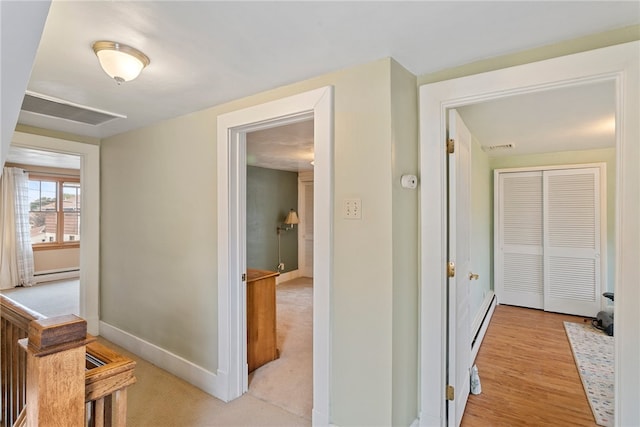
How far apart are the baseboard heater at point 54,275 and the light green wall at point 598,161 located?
28.2ft

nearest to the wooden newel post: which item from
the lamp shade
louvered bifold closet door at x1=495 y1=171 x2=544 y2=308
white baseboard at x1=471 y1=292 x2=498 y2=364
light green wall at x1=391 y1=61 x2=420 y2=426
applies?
light green wall at x1=391 y1=61 x2=420 y2=426

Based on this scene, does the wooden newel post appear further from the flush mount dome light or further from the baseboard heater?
the baseboard heater

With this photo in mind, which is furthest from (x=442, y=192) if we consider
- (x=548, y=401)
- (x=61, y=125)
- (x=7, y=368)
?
(x=61, y=125)

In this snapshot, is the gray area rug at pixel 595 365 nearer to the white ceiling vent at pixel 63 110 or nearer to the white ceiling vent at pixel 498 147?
the white ceiling vent at pixel 498 147

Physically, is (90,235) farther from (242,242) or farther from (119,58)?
(119,58)

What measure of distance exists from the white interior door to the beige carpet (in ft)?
3.28

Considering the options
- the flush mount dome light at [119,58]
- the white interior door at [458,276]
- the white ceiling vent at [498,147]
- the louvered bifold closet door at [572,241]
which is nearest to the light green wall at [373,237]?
the white interior door at [458,276]

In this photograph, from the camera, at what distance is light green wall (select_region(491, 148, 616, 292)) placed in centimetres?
403

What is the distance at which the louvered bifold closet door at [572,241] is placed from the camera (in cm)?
405

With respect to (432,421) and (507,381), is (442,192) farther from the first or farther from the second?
(507,381)

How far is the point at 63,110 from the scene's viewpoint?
97.8 inches

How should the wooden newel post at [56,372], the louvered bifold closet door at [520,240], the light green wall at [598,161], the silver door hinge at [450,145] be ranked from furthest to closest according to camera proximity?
the louvered bifold closet door at [520,240] < the light green wall at [598,161] < the silver door hinge at [450,145] < the wooden newel post at [56,372]

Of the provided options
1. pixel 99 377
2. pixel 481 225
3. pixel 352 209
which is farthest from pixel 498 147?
pixel 99 377

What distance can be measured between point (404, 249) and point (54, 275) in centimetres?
763
